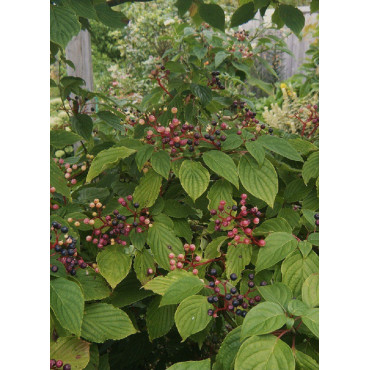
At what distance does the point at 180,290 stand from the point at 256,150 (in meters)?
0.39

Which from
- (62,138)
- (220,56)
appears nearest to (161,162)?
(62,138)

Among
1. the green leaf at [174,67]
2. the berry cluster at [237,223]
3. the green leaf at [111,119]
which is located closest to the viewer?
the berry cluster at [237,223]

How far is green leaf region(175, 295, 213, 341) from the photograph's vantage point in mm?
853

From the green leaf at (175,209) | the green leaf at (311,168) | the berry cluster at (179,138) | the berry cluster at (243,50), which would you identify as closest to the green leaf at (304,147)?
the green leaf at (311,168)

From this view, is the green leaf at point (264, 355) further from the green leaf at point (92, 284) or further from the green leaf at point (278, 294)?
the green leaf at point (92, 284)

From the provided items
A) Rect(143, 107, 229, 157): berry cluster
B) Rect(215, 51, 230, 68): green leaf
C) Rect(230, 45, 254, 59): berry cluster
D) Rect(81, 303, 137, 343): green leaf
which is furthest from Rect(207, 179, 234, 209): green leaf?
Rect(230, 45, 254, 59): berry cluster

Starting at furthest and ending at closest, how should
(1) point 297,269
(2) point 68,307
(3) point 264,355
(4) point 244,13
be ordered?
(4) point 244,13 → (1) point 297,269 → (2) point 68,307 → (3) point 264,355

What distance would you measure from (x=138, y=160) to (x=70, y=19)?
1.18 feet

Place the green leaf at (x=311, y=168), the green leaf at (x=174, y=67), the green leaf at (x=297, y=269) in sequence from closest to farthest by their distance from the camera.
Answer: the green leaf at (x=297, y=269), the green leaf at (x=311, y=168), the green leaf at (x=174, y=67)

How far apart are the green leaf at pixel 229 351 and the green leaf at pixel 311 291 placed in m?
0.14

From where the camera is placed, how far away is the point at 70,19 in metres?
0.88

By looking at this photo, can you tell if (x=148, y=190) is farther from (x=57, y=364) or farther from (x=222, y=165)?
(x=57, y=364)

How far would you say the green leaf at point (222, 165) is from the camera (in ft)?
3.38

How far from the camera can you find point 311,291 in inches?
32.6
